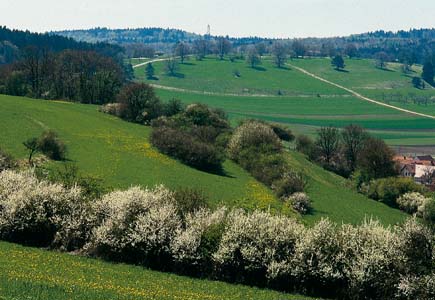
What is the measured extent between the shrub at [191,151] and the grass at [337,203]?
11.4 metres

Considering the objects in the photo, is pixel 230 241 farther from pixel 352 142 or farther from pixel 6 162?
pixel 352 142

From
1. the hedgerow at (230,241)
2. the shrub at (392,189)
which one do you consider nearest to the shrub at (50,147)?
the hedgerow at (230,241)

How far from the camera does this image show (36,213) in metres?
31.8

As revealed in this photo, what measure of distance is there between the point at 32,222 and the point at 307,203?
31590 millimetres

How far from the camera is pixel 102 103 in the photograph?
98.4m

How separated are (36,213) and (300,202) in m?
30.7

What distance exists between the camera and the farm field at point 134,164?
2076 inches

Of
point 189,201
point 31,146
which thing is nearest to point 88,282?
point 189,201

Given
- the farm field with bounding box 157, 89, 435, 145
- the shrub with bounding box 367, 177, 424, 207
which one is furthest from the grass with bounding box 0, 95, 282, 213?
the farm field with bounding box 157, 89, 435, 145

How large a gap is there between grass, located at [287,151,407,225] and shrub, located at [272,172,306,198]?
2.48m

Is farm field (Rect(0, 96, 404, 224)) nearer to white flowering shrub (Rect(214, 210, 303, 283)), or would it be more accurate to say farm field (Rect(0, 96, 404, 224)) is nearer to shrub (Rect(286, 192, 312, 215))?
shrub (Rect(286, 192, 312, 215))

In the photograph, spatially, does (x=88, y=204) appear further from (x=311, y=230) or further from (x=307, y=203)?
(x=307, y=203)

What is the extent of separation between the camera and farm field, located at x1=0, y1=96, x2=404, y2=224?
5272 centimetres

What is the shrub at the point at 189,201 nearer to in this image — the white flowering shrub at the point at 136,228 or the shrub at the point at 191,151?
the white flowering shrub at the point at 136,228
